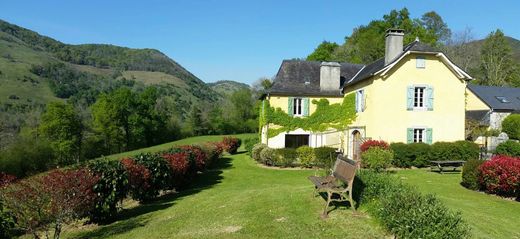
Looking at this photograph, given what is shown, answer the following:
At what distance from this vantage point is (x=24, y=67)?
387ft

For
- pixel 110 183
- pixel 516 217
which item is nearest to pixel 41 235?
pixel 110 183

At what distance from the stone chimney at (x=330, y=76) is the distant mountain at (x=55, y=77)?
138 feet

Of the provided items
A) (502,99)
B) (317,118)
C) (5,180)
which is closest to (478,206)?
(5,180)

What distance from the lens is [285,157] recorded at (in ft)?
72.2

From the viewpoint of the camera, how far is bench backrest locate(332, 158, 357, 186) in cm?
785

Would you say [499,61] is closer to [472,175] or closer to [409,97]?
[409,97]

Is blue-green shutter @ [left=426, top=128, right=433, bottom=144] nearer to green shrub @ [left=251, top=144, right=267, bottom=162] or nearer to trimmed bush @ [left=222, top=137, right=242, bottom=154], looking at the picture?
green shrub @ [left=251, top=144, right=267, bottom=162]

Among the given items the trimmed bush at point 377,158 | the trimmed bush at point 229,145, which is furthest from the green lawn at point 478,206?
the trimmed bush at point 229,145

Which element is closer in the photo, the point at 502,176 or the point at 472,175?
the point at 502,176

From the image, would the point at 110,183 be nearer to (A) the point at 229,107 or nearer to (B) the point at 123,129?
(B) the point at 123,129

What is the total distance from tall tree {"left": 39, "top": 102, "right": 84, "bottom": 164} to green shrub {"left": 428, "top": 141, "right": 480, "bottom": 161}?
1782 inches

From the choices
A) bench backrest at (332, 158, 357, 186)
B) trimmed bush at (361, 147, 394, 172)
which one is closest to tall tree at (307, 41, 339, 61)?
trimmed bush at (361, 147, 394, 172)

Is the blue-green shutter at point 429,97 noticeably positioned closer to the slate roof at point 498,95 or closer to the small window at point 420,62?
the small window at point 420,62

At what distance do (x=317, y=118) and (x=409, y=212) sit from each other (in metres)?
20.5
